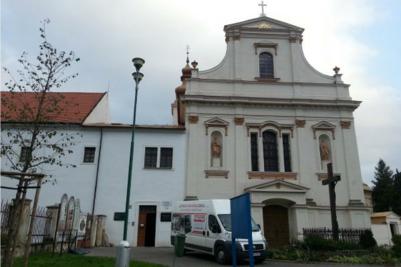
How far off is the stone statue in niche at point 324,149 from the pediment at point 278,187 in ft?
9.51

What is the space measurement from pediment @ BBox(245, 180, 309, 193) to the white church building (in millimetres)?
67

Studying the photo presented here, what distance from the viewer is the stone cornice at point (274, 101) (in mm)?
25344

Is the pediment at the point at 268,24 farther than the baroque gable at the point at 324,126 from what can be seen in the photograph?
Yes

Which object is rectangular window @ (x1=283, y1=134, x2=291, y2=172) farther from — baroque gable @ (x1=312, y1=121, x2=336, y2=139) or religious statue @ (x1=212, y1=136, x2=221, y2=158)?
religious statue @ (x1=212, y1=136, x2=221, y2=158)

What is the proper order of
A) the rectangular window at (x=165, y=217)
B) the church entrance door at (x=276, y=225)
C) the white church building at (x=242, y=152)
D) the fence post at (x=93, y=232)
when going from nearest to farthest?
the fence post at (x=93, y=232)
the rectangular window at (x=165, y=217)
the white church building at (x=242, y=152)
the church entrance door at (x=276, y=225)

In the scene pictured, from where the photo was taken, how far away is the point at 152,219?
23.0 meters

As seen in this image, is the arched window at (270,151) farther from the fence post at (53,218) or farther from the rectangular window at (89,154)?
the fence post at (53,218)

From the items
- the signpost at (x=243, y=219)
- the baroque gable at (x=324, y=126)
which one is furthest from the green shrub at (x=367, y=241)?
the signpost at (x=243, y=219)

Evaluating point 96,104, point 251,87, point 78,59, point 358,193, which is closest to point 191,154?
point 251,87

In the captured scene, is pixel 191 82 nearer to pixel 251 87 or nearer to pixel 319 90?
pixel 251 87

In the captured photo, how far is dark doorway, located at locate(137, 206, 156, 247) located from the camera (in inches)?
888

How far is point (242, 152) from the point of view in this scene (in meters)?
24.6

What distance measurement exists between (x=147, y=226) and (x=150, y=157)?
4.64m

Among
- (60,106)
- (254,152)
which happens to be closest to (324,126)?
(254,152)
